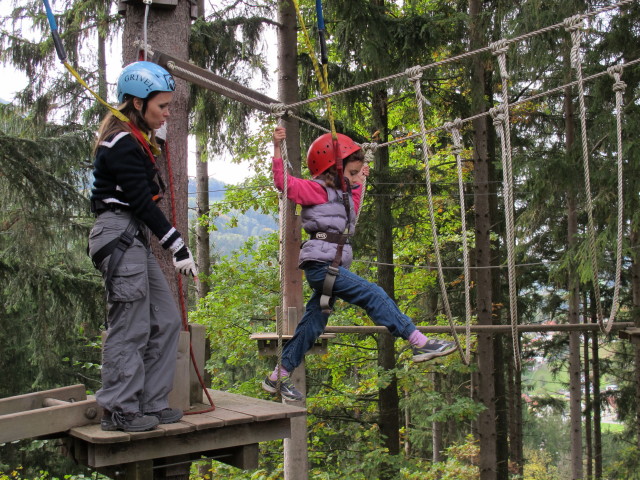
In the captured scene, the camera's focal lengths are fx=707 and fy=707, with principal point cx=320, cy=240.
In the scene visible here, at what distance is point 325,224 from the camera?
383cm

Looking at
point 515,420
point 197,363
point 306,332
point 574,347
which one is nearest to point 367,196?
point 574,347

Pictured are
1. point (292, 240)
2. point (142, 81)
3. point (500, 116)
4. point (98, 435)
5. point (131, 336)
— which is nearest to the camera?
point (98, 435)

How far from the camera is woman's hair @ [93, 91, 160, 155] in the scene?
10.2 ft

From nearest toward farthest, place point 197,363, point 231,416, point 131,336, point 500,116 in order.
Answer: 1. point 131,336
2. point 231,416
3. point 197,363
4. point 500,116

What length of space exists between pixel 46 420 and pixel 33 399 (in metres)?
0.56

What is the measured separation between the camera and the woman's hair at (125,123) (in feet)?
10.2

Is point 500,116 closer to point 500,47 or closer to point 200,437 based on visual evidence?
point 500,47

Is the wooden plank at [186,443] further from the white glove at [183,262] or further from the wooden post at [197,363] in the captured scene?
the white glove at [183,262]

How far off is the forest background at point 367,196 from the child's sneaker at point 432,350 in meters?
4.46

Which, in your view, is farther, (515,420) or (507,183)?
(515,420)

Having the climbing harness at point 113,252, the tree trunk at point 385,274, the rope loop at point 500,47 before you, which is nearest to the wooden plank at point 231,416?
the climbing harness at point 113,252

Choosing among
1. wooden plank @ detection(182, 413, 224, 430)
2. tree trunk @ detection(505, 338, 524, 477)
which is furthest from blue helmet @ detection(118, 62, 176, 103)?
tree trunk @ detection(505, 338, 524, 477)

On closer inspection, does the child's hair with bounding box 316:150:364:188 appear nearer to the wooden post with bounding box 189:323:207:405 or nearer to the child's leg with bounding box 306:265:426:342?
the child's leg with bounding box 306:265:426:342

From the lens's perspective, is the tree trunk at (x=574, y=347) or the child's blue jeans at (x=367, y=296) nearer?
the child's blue jeans at (x=367, y=296)
